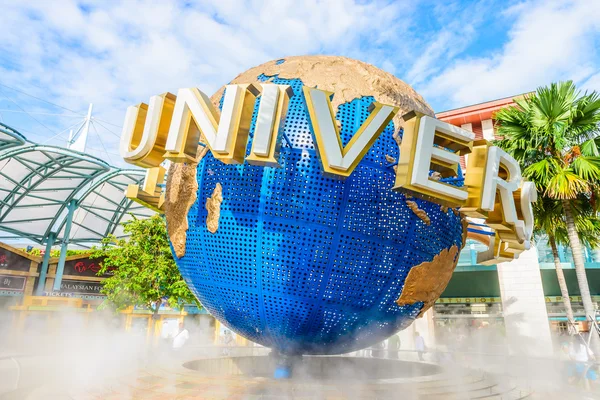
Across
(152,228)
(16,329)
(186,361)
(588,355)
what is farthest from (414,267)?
(16,329)

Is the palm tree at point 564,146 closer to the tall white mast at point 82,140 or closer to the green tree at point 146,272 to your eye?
the green tree at point 146,272

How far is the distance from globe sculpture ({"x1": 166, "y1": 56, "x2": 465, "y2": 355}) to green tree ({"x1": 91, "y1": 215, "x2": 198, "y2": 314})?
848 cm

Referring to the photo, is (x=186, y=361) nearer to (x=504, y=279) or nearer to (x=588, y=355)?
(x=588, y=355)

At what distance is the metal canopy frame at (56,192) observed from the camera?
23350 mm

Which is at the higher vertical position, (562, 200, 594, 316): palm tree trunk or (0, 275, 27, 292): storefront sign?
(562, 200, 594, 316): palm tree trunk

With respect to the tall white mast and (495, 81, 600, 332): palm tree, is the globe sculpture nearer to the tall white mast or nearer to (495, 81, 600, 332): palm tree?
(495, 81, 600, 332): palm tree

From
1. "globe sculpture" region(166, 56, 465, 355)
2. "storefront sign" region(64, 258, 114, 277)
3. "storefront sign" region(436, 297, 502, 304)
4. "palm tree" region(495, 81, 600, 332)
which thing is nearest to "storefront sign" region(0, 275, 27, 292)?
"storefront sign" region(64, 258, 114, 277)

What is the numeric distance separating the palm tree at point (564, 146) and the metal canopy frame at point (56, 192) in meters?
21.2

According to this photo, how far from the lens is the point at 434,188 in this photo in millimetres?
4043

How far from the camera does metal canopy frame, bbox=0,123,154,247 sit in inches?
919

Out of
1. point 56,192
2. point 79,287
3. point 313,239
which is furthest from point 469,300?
point 56,192

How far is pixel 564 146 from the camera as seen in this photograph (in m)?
10.4

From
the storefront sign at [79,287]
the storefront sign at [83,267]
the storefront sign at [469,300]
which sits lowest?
the storefront sign at [79,287]

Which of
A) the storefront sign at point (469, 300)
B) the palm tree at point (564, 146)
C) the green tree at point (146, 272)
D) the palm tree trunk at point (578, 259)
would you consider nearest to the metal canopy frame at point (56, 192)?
the green tree at point (146, 272)
